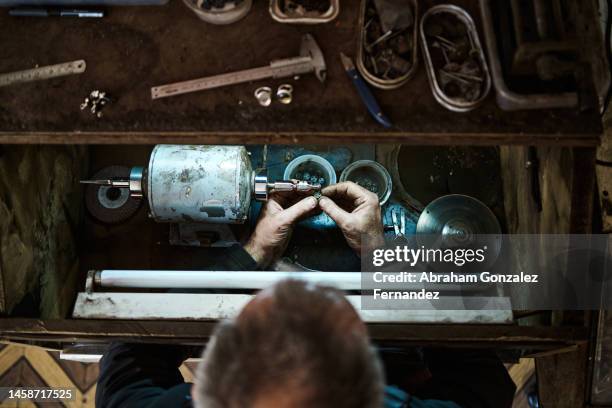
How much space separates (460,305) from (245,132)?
96 centimetres

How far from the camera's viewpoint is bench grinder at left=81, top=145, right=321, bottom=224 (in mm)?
2303

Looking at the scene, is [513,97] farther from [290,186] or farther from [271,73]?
[290,186]

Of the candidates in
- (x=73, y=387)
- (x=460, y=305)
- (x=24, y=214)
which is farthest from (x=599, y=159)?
(x=73, y=387)

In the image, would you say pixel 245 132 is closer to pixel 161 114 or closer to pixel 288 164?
pixel 161 114

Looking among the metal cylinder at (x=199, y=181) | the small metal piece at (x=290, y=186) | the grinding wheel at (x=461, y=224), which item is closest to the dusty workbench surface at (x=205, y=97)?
the metal cylinder at (x=199, y=181)

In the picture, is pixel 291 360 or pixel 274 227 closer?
pixel 291 360

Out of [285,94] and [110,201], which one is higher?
[285,94]

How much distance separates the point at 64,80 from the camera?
180 cm

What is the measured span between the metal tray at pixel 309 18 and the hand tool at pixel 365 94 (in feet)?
0.40

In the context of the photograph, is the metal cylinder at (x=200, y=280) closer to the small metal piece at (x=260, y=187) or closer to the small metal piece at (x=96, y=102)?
the small metal piece at (x=260, y=187)

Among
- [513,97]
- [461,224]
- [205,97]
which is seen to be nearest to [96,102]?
[205,97]

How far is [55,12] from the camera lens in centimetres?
183

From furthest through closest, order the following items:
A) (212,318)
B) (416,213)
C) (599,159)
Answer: (416,213) → (599,159) → (212,318)

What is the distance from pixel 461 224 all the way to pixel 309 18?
113 cm
